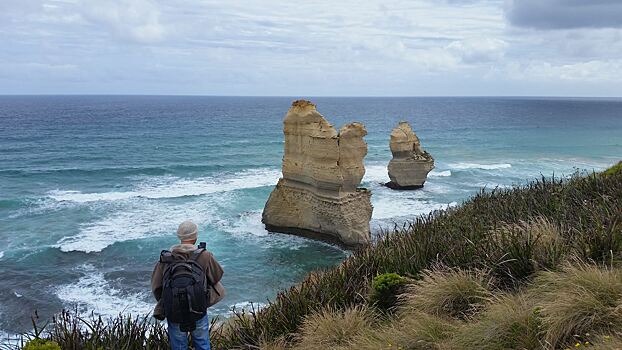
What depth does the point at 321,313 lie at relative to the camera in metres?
6.60

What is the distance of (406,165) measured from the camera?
3600 centimetres

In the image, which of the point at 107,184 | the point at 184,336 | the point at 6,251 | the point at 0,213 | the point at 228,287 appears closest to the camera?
the point at 184,336

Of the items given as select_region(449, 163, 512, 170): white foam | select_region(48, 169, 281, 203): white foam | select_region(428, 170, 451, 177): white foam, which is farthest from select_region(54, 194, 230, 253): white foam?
select_region(449, 163, 512, 170): white foam

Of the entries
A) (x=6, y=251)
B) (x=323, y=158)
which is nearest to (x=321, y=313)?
(x=323, y=158)

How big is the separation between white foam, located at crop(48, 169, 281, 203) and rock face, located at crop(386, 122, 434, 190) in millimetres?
8744

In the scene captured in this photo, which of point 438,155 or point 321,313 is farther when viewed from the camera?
point 438,155

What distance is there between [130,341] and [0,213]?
26191 mm

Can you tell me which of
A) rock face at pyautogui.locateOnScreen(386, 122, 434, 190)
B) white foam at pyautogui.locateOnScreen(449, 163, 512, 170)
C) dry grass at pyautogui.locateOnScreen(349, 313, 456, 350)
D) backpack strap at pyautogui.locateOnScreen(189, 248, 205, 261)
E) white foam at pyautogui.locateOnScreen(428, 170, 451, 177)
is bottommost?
white foam at pyautogui.locateOnScreen(428, 170, 451, 177)

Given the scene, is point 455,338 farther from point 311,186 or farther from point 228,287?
point 311,186

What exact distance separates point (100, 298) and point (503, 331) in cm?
1534

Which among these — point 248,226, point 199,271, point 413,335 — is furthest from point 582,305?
point 248,226

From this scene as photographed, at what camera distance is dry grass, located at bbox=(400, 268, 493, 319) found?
592cm

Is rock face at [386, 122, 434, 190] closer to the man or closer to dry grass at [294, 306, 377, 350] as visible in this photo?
dry grass at [294, 306, 377, 350]

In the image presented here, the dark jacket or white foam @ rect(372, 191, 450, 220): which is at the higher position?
the dark jacket
